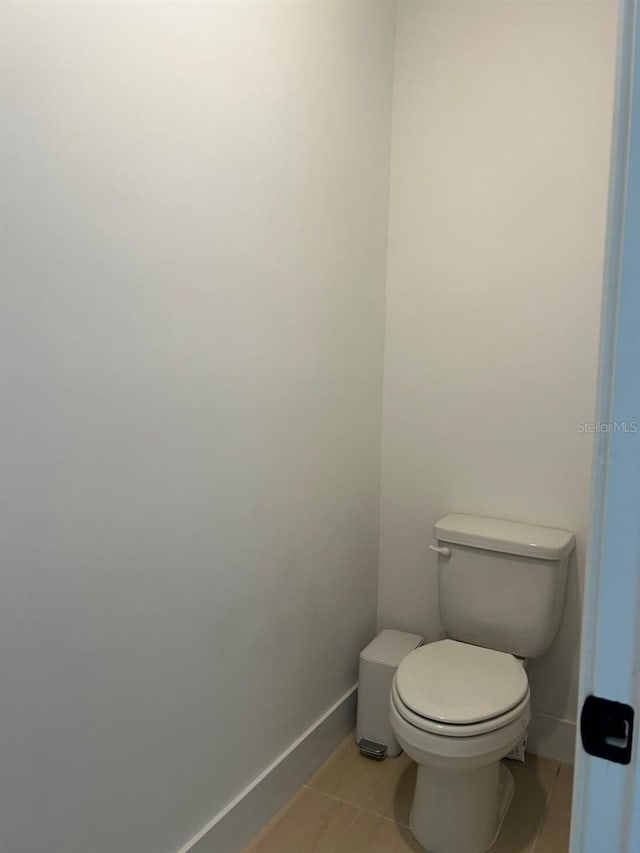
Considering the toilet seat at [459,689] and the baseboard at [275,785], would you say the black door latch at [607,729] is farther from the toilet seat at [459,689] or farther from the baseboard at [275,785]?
Result: the baseboard at [275,785]

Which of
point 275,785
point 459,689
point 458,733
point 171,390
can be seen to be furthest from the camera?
point 275,785

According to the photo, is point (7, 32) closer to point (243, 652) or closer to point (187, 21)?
point (187, 21)

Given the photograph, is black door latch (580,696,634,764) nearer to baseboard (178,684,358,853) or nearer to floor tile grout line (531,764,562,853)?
baseboard (178,684,358,853)

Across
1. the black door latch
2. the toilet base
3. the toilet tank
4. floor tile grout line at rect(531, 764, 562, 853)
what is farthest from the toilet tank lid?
the black door latch

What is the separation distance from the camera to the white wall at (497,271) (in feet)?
6.31

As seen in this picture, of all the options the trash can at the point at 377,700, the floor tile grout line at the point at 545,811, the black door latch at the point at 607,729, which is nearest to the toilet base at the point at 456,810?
the floor tile grout line at the point at 545,811

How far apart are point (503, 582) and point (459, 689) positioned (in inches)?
15.6

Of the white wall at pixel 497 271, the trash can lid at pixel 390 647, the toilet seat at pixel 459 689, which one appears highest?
the white wall at pixel 497 271

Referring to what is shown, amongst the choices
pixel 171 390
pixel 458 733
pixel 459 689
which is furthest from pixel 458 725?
pixel 171 390

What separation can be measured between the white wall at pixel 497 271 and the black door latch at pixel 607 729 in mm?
1470

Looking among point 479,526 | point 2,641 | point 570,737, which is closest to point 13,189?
point 2,641

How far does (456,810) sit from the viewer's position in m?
1.72

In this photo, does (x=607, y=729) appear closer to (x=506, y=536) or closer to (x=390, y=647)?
(x=506, y=536)

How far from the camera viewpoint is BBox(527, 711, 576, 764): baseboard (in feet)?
6.86
